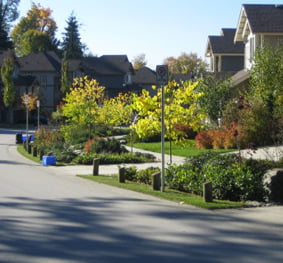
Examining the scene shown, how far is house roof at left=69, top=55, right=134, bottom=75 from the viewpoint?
8319 centimetres

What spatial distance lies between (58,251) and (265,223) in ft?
15.1

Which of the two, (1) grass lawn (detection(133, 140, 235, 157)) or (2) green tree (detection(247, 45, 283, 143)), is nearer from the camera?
(2) green tree (detection(247, 45, 283, 143))

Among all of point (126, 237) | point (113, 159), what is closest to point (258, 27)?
point (113, 159)

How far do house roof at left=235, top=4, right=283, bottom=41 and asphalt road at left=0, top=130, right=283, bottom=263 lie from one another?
80.8ft

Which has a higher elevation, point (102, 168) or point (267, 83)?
point (267, 83)

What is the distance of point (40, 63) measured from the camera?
8194cm

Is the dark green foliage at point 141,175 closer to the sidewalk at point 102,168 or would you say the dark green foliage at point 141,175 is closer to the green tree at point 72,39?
the sidewalk at point 102,168

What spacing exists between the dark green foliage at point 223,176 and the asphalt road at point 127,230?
130 centimetres

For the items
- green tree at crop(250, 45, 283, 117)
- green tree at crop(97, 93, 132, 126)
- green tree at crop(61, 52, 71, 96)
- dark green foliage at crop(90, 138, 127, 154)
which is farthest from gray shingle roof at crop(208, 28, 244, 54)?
green tree at crop(61, 52, 71, 96)

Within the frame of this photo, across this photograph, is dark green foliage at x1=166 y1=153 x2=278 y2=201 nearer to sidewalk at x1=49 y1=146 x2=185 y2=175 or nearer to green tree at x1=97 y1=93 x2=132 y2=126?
sidewalk at x1=49 y1=146 x2=185 y2=175

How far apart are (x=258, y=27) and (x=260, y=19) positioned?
1.07 m

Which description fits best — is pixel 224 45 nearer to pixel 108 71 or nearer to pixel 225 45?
pixel 225 45

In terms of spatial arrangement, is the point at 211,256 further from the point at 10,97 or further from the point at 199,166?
the point at 10,97

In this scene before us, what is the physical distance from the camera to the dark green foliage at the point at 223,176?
1459 centimetres
